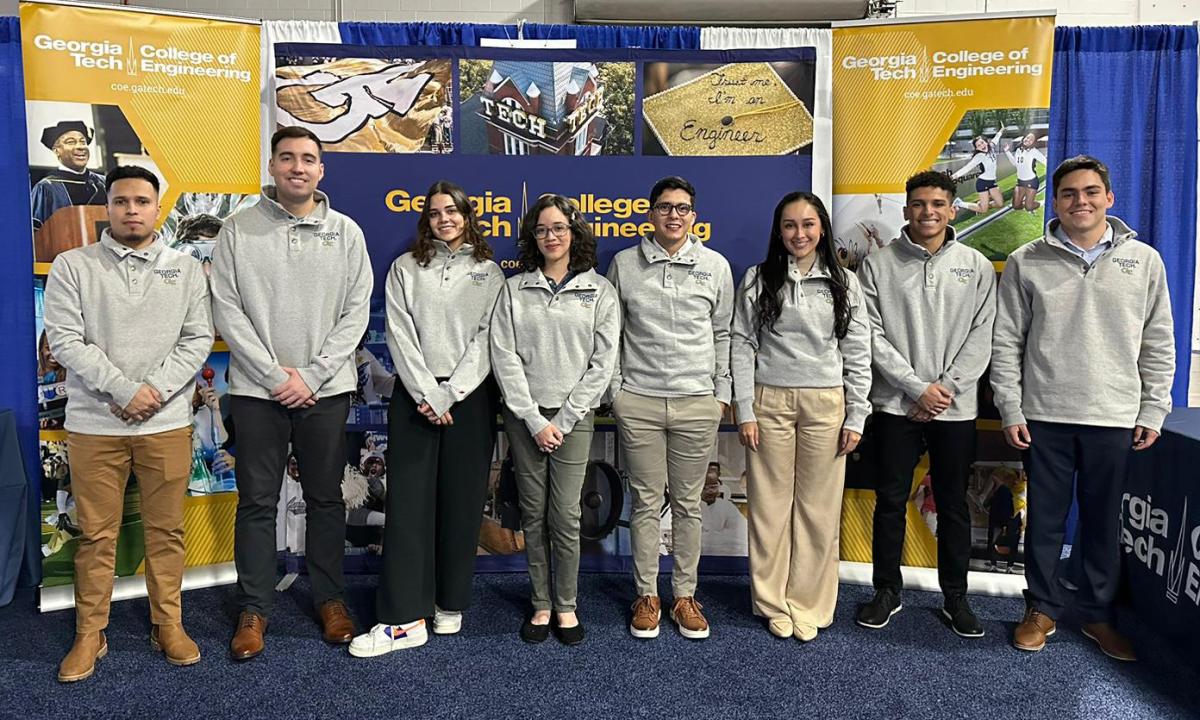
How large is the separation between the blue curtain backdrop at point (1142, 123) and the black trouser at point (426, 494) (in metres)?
2.95

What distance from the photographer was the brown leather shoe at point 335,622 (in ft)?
8.57

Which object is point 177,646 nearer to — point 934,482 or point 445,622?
point 445,622

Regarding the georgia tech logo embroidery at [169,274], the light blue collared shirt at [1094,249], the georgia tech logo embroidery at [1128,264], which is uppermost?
the light blue collared shirt at [1094,249]

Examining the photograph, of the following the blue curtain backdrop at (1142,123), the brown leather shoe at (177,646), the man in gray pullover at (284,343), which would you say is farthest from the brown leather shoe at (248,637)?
the blue curtain backdrop at (1142,123)

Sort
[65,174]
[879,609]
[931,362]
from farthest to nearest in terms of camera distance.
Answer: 1. [65,174]
2. [879,609]
3. [931,362]

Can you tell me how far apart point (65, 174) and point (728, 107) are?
2804 millimetres

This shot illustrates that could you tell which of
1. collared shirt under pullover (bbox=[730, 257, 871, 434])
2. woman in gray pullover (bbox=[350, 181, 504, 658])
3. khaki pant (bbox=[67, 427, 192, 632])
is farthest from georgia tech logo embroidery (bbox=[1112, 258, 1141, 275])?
khaki pant (bbox=[67, 427, 192, 632])

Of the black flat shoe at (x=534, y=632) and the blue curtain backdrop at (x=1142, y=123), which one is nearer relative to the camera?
the black flat shoe at (x=534, y=632)

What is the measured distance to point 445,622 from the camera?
2.69 m

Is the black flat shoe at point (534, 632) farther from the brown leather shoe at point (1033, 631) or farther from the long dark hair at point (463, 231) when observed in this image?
the brown leather shoe at point (1033, 631)

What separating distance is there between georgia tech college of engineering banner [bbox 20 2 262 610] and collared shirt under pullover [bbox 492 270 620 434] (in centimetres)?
145

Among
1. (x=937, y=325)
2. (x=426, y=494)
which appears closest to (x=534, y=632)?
(x=426, y=494)

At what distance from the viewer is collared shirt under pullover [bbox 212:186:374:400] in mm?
2510

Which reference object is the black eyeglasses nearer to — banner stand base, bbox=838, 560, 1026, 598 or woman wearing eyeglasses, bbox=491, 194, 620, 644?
woman wearing eyeglasses, bbox=491, 194, 620, 644
